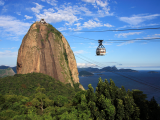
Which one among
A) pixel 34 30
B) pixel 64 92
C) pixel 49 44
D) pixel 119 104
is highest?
pixel 34 30

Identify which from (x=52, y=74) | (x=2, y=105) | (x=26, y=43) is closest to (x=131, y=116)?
(x=2, y=105)

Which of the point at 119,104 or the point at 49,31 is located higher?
the point at 49,31

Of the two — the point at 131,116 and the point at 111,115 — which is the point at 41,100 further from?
the point at 131,116

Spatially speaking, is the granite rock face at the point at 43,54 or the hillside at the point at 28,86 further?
the granite rock face at the point at 43,54

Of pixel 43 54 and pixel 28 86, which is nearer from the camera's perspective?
pixel 28 86

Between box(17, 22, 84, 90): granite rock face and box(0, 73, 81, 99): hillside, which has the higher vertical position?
box(17, 22, 84, 90): granite rock face

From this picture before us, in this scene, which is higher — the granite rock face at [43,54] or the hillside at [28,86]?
the granite rock face at [43,54]

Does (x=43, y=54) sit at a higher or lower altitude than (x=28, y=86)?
higher

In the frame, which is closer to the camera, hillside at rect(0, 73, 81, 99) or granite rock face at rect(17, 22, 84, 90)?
hillside at rect(0, 73, 81, 99)
